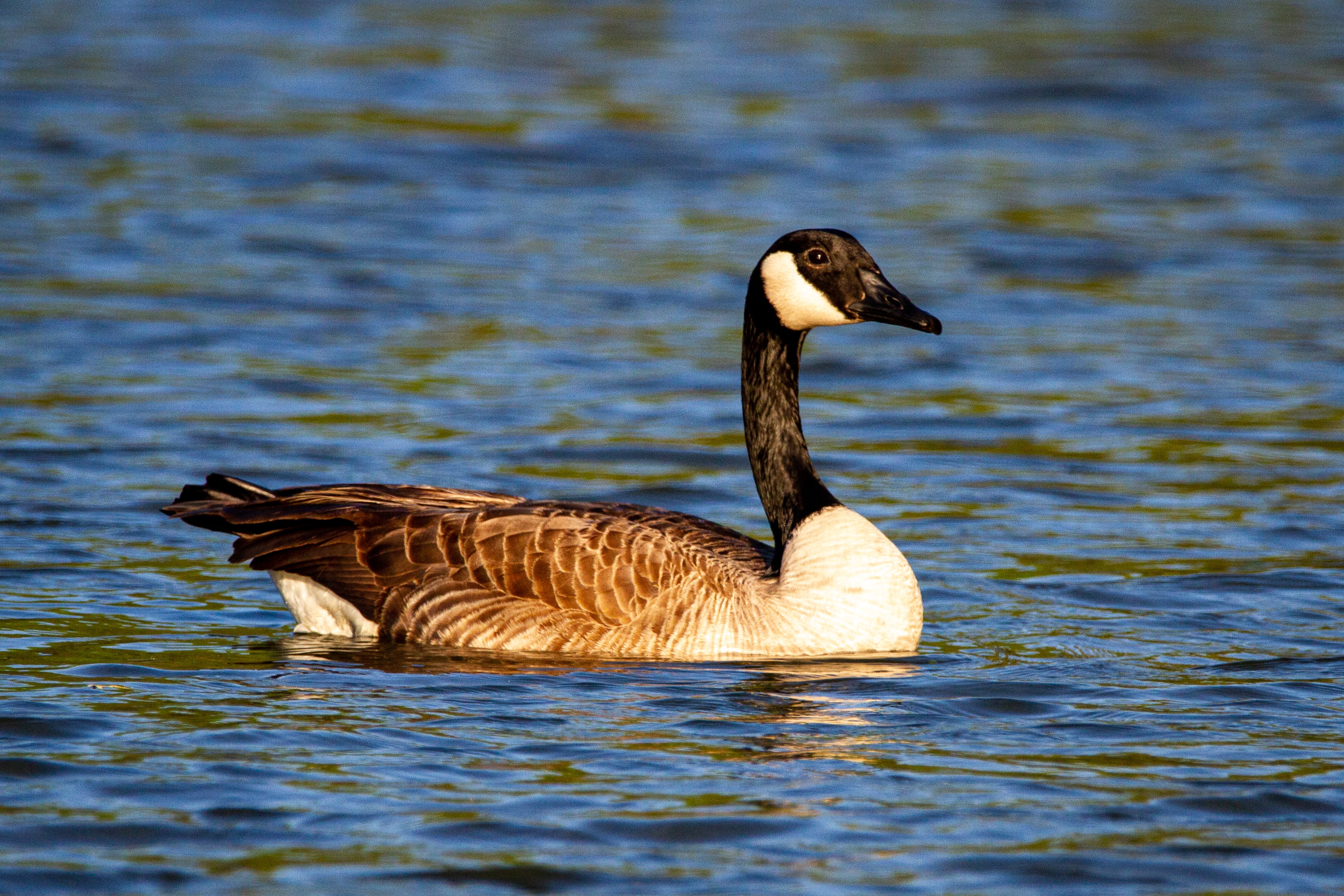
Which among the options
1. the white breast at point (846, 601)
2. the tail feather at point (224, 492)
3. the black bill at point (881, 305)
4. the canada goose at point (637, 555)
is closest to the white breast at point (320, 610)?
the canada goose at point (637, 555)

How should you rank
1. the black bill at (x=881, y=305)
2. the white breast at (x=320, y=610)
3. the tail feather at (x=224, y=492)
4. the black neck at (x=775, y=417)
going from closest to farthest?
the black bill at (x=881, y=305) → the white breast at (x=320, y=610) → the black neck at (x=775, y=417) → the tail feather at (x=224, y=492)

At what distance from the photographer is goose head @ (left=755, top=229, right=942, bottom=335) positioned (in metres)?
10.3

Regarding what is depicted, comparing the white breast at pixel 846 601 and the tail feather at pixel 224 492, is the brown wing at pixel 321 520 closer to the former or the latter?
the tail feather at pixel 224 492

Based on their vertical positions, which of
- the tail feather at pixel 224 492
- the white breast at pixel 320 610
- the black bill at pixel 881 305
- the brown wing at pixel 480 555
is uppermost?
the black bill at pixel 881 305

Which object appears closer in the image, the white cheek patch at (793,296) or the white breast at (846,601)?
the white breast at (846,601)

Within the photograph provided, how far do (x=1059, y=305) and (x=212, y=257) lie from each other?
8.42m

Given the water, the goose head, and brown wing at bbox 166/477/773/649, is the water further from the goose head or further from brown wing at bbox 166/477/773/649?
the goose head

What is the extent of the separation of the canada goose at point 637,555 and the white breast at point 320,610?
1 centimetres

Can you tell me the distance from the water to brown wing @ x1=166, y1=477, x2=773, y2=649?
11.1 inches

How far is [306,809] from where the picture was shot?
7.68 meters

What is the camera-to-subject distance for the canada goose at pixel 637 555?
10.0 meters

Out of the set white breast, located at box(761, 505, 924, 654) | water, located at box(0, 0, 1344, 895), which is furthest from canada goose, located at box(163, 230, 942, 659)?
water, located at box(0, 0, 1344, 895)

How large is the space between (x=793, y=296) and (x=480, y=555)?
2095 millimetres

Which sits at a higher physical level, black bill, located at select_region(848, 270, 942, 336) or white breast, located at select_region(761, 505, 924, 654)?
black bill, located at select_region(848, 270, 942, 336)
